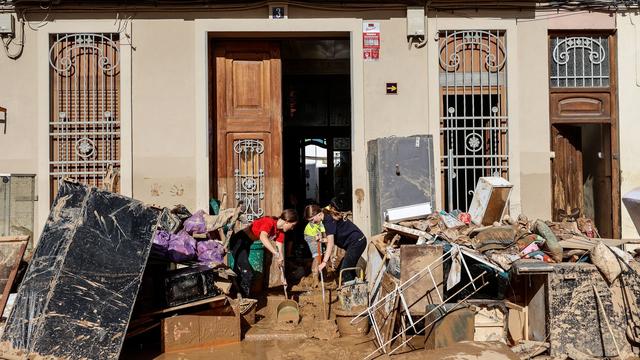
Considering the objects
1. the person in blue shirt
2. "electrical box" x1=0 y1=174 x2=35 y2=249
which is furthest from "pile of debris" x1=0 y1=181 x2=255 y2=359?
"electrical box" x1=0 y1=174 x2=35 y2=249

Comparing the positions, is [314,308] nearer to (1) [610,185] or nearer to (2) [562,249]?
(2) [562,249]

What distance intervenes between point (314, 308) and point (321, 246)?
1.24 meters

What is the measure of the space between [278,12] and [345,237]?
337 cm

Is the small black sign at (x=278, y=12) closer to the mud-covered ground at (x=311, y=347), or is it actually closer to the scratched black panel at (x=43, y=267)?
the scratched black panel at (x=43, y=267)

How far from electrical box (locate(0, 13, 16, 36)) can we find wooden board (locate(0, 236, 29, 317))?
3263 millimetres

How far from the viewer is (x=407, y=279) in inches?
255

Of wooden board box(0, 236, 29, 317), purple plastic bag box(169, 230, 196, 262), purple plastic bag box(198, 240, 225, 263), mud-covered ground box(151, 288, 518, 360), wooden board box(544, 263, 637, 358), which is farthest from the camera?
purple plastic bag box(198, 240, 225, 263)

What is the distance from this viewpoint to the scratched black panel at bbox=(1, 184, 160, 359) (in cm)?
545

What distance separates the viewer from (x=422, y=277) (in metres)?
6.50

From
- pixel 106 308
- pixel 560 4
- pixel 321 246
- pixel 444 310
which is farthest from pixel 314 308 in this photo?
pixel 560 4

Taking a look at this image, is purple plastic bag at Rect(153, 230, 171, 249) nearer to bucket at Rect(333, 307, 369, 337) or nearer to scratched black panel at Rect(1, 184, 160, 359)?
scratched black panel at Rect(1, 184, 160, 359)

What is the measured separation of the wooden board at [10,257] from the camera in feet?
21.2

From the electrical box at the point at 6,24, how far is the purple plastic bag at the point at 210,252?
410 cm

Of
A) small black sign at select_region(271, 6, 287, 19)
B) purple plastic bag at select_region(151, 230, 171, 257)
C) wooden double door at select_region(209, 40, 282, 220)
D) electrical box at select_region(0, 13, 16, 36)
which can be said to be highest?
small black sign at select_region(271, 6, 287, 19)
